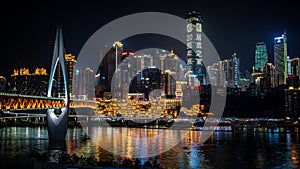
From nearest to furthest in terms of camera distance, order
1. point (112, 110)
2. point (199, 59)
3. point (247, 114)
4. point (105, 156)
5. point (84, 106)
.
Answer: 1. point (105, 156)
2. point (84, 106)
3. point (247, 114)
4. point (112, 110)
5. point (199, 59)

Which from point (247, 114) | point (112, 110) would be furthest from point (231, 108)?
point (112, 110)

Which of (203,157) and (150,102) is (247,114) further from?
(203,157)

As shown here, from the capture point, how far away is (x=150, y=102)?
93.6 m

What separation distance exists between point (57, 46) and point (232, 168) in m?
18.2

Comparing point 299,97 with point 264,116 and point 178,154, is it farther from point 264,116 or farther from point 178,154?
point 178,154

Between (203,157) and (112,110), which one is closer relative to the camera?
(203,157)

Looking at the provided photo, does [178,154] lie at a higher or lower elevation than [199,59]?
lower

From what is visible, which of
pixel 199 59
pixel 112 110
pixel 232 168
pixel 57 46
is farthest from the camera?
pixel 199 59

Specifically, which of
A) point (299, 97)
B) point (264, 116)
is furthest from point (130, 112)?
point (299, 97)

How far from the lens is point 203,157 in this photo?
1884cm

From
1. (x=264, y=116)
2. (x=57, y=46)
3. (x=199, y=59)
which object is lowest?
(x=264, y=116)

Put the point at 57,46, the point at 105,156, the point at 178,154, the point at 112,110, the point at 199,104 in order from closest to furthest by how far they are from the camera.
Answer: the point at 105,156 → the point at 178,154 → the point at 57,46 → the point at 199,104 → the point at 112,110

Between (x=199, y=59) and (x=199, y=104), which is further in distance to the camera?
(x=199, y=59)

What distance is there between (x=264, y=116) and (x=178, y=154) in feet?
195
